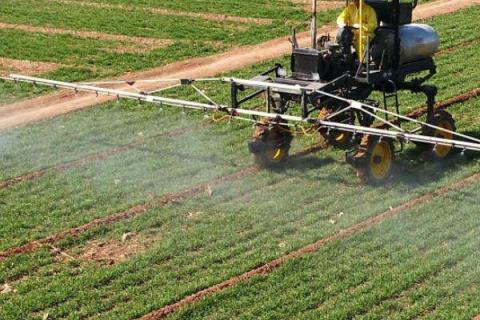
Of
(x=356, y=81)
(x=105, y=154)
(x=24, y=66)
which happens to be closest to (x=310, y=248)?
(x=356, y=81)

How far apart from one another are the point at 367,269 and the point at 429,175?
3935mm

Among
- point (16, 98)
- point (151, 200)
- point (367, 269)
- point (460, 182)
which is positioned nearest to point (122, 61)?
point (16, 98)

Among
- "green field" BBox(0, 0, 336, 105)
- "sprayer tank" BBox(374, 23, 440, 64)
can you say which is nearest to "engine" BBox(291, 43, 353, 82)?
"sprayer tank" BBox(374, 23, 440, 64)

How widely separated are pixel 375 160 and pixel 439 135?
72.0 inches

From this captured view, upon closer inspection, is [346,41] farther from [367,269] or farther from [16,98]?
[16,98]

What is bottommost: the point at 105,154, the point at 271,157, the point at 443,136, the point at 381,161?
the point at 105,154

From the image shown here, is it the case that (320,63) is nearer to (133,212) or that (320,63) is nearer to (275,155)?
(275,155)

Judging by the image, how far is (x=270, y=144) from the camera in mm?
16406

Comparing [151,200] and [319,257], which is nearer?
[319,257]

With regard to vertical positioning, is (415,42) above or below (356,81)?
above

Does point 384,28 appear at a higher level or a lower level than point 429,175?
higher

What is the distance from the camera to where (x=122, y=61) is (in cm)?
2689

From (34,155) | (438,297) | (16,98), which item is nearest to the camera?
(438,297)

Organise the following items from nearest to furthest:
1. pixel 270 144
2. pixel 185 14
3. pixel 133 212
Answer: pixel 133 212
pixel 270 144
pixel 185 14
